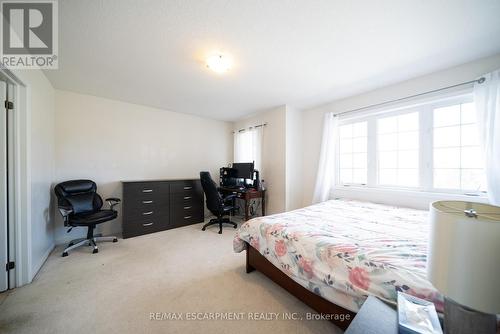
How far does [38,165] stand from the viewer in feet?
7.11

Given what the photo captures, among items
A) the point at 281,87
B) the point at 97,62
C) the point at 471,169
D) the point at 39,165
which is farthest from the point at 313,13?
the point at 39,165

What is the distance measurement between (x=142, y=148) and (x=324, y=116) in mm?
3600

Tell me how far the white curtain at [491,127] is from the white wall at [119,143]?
4412 millimetres

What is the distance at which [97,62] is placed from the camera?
6.95 ft

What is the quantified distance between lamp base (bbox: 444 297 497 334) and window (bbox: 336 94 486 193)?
7.53 feet

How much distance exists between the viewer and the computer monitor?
12.4 ft

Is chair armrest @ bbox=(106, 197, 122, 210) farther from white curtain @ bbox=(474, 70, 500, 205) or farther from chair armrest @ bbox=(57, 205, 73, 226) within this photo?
white curtain @ bbox=(474, 70, 500, 205)

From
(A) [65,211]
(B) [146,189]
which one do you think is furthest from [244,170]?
(A) [65,211]

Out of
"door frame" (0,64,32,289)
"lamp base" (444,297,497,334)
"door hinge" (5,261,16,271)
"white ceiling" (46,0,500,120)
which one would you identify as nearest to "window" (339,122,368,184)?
"white ceiling" (46,0,500,120)

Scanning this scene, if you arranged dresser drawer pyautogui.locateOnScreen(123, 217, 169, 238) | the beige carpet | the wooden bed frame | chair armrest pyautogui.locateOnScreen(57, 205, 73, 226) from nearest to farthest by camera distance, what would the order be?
the wooden bed frame
the beige carpet
chair armrest pyautogui.locateOnScreen(57, 205, 73, 226)
dresser drawer pyautogui.locateOnScreen(123, 217, 169, 238)

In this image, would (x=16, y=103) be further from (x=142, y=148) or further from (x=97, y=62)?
(x=142, y=148)

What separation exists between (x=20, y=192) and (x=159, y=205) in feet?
5.67

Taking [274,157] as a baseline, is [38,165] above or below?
below

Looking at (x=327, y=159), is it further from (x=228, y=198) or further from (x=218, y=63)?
(x=218, y=63)
